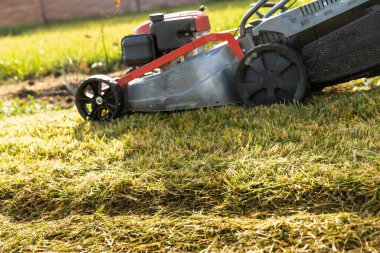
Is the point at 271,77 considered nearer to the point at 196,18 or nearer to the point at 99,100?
the point at 196,18

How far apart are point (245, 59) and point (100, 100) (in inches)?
41.3

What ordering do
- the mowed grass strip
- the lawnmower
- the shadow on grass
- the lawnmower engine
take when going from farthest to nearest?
1. the lawnmower engine
2. the lawnmower
3. the shadow on grass
4. the mowed grass strip

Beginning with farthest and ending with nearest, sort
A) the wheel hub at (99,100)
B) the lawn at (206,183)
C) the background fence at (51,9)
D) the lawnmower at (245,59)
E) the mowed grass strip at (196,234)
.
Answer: the background fence at (51,9) → the wheel hub at (99,100) → the lawnmower at (245,59) → the lawn at (206,183) → the mowed grass strip at (196,234)

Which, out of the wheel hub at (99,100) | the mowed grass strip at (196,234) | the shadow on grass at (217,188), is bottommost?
the mowed grass strip at (196,234)

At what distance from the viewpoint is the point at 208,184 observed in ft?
8.84

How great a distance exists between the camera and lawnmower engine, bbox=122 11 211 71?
12.8ft

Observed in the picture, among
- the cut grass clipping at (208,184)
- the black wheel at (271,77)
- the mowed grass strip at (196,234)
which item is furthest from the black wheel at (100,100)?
the mowed grass strip at (196,234)

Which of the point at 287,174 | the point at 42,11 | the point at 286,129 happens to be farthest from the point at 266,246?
the point at 42,11

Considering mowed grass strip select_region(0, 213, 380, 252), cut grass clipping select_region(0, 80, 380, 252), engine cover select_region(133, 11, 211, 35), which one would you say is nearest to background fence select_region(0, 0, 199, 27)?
engine cover select_region(133, 11, 211, 35)

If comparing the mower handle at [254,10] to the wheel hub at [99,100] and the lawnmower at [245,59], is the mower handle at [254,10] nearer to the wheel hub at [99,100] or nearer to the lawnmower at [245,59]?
the lawnmower at [245,59]

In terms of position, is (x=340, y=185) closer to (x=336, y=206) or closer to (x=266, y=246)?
(x=336, y=206)

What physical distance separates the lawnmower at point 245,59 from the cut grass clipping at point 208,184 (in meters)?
0.18

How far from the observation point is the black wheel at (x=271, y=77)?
360 cm

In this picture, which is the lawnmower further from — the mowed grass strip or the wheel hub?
the mowed grass strip
